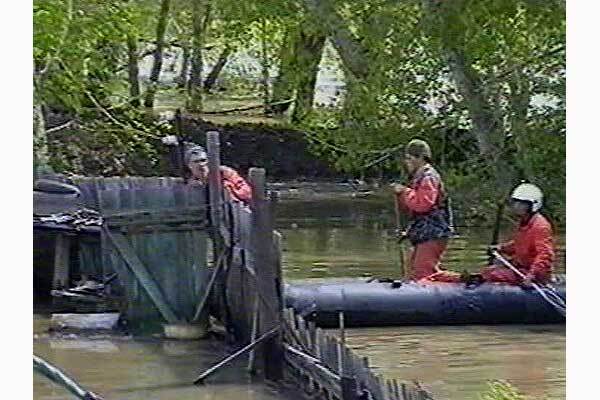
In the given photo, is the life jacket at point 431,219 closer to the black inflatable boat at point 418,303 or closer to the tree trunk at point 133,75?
the black inflatable boat at point 418,303

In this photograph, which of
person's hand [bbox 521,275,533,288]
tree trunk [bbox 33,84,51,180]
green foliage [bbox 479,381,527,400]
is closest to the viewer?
tree trunk [bbox 33,84,51,180]

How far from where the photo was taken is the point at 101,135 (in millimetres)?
2068

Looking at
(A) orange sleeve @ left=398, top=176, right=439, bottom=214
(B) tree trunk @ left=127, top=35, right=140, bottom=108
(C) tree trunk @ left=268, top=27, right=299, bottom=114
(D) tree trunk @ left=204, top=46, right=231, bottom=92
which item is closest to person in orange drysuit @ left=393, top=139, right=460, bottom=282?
(A) orange sleeve @ left=398, top=176, right=439, bottom=214

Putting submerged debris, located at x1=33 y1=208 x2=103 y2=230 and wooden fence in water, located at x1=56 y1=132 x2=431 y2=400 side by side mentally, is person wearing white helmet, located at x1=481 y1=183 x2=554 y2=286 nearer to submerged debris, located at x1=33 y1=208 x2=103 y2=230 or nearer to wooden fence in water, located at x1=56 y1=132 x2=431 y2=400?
wooden fence in water, located at x1=56 y1=132 x2=431 y2=400

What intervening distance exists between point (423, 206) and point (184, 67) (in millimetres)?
460

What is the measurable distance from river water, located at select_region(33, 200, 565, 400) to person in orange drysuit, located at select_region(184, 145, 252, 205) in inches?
2.7

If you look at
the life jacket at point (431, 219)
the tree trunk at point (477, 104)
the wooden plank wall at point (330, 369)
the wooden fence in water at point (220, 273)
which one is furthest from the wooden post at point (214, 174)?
the tree trunk at point (477, 104)

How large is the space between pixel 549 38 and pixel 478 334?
51cm

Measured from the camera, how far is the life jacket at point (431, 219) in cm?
216

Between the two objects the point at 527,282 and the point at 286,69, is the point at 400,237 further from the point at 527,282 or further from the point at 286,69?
the point at 286,69

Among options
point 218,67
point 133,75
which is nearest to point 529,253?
point 218,67

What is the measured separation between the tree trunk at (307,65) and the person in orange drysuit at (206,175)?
6.2 inches

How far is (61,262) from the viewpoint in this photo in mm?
2064

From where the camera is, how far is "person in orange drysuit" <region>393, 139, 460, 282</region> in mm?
2164
